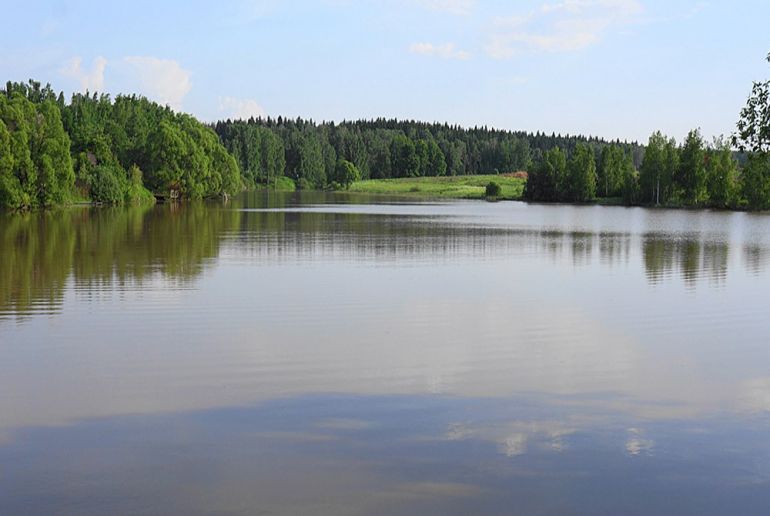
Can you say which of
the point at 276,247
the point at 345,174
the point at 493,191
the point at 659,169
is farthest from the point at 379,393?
the point at 345,174

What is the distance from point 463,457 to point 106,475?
360 centimetres

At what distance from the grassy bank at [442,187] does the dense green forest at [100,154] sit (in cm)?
5699

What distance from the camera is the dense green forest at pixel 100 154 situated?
200 ft

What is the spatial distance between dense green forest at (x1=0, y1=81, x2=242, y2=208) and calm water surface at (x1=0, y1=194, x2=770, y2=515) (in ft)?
132

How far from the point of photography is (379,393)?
35.1 ft

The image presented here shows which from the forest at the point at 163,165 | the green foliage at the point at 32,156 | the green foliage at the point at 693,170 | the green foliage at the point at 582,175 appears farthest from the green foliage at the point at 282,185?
the green foliage at the point at 32,156

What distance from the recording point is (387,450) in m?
8.34

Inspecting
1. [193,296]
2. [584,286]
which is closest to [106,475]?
[193,296]

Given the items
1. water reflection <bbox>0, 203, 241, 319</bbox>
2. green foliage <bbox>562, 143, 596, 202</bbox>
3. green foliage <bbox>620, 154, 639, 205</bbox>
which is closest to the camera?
water reflection <bbox>0, 203, 241, 319</bbox>

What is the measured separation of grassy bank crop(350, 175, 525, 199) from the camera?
157 metres

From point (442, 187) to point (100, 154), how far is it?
102 meters

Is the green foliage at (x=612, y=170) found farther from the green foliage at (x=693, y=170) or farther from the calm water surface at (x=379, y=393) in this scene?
the calm water surface at (x=379, y=393)

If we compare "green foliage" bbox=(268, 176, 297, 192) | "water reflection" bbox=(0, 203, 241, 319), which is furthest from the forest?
"green foliage" bbox=(268, 176, 297, 192)

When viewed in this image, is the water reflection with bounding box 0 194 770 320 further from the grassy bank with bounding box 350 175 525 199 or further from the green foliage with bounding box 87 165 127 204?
the grassy bank with bounding box 350 175 525 199
